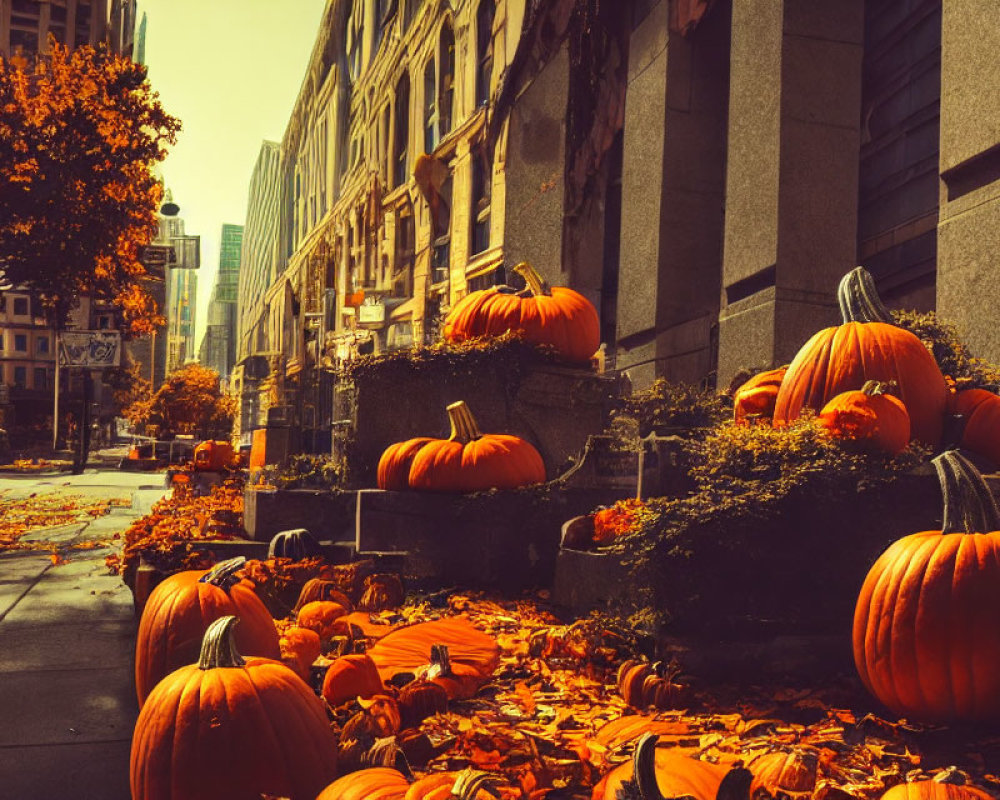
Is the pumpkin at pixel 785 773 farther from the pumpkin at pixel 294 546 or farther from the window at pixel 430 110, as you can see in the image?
the window at pixel 430 110

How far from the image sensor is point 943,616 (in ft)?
10.6

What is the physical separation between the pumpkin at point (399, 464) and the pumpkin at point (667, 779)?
4.47m

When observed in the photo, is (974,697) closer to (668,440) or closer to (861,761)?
(861,761)

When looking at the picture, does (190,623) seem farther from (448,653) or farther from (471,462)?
(471,462)

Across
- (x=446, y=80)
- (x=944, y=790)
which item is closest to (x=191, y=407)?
(x=446, y=80)

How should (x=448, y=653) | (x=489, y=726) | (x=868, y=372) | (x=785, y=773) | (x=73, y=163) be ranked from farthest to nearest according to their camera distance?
(x=73, y=163), (x=868, y=372), (x=448, y=653), (x=489, y=726), (x=785, y=773)

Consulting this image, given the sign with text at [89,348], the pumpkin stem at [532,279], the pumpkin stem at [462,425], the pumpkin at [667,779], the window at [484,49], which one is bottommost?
the pumpkin at [667,779]

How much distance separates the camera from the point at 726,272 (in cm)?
917

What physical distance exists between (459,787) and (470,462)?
436cm

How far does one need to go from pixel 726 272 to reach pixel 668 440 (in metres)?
4.79

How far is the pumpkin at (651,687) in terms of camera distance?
12.1ft

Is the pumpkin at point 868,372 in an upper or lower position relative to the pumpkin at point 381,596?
upper

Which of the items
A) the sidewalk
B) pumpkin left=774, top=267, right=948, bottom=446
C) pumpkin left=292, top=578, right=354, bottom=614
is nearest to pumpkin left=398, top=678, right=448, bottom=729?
the sidewalk

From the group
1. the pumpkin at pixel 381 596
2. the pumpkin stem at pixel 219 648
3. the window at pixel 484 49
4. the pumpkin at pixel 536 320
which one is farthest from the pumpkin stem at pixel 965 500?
the window at pixel 484 49
